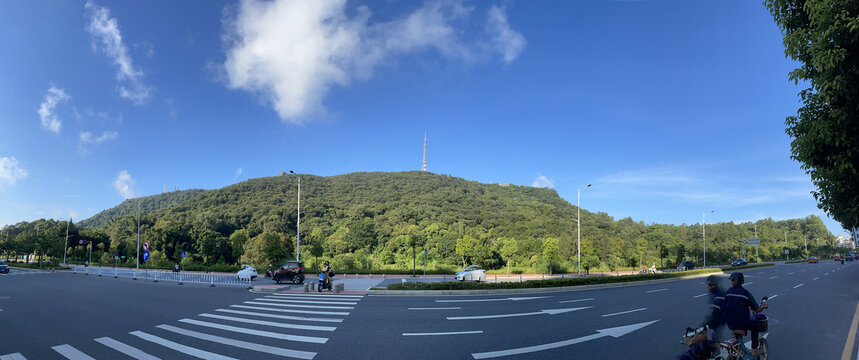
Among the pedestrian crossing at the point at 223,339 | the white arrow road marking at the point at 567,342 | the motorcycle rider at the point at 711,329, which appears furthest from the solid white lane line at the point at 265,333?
→ the motorcycle rider at the point at 711,329

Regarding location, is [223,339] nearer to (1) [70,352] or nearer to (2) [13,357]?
(1) [70,352]

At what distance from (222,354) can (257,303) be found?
859 centimetres

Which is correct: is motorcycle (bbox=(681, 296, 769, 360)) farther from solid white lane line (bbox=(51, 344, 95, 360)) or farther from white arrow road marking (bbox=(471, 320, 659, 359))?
solid white lane line (bbox=(51, 344, 95, 360))

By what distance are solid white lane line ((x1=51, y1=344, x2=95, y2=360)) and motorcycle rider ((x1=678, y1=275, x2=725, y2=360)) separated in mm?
11164

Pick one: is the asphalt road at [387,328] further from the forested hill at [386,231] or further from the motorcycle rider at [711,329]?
the forested hill at [386,231]

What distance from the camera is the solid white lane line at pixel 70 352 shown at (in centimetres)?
701

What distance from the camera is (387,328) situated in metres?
9.74

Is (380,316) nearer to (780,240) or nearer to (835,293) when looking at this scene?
(835,293)

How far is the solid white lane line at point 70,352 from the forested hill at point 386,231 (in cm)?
2647

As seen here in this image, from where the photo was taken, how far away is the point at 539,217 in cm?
8644

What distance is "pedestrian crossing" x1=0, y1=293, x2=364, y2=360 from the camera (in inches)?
284

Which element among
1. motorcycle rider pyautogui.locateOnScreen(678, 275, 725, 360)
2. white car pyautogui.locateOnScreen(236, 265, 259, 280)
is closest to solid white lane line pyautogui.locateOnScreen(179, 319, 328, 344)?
motorcycle rider pyautogui.locateOnScreen(678, 275, 725, 360)

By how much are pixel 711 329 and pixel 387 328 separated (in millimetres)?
7367

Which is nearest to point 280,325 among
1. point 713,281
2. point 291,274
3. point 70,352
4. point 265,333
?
point 265,333
